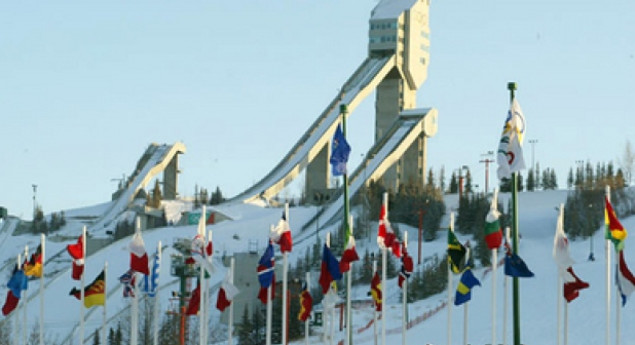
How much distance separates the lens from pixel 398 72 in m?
91.8

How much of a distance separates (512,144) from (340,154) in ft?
11.7

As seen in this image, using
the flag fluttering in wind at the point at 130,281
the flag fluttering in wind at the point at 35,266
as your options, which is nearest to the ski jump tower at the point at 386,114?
the flag fluttering in wind at the point at 130,281

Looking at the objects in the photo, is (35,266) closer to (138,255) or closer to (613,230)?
(138,255)

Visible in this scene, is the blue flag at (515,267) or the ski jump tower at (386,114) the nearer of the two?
the blue flag at (515,267)

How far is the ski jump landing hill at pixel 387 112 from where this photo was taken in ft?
291

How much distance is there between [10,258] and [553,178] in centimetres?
3499

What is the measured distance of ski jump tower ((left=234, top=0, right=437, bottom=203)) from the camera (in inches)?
3484

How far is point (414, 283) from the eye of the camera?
57812mm

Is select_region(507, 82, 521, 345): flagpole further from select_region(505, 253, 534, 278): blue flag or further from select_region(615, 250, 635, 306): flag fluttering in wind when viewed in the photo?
select_region(615, 250, 635, 306): flag fluttering in wind

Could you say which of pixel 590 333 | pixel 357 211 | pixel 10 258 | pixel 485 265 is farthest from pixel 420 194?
pixel 590 333

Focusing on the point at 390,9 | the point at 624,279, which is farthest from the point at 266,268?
the point at 390,9

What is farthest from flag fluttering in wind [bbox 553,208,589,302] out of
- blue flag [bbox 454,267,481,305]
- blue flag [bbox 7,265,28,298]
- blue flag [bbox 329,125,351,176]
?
blue flag [bbox 7,265,28,298]

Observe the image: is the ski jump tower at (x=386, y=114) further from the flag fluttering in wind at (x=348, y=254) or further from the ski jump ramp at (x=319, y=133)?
the flag fluttering in wind at (x=348, y=254)

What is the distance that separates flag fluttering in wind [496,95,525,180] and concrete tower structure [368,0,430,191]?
67.3 meters
